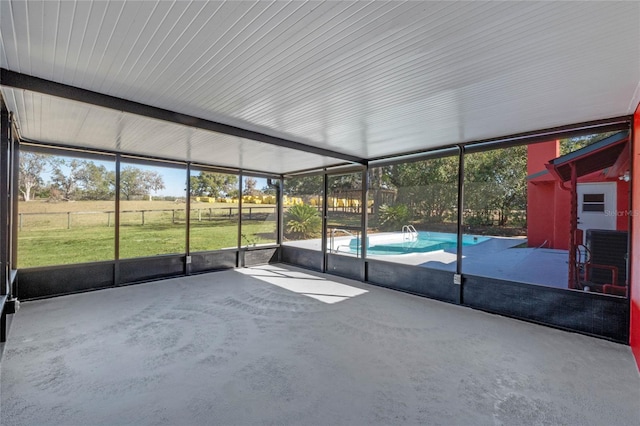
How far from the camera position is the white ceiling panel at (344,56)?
165cm

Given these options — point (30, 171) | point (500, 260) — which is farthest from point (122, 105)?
point (500, 260)

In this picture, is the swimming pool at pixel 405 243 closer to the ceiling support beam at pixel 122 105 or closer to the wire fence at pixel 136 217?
the wire fence at pixel 136 217

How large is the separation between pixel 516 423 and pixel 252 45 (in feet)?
10.2

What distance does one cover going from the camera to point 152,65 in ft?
7.56

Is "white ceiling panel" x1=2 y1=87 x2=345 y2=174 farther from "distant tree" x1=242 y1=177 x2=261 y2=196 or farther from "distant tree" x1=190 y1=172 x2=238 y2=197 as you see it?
"distant tree" x1=242 y1=177 x2=261 y2=196

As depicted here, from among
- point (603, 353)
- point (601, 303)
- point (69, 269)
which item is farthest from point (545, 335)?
point (69, 269)

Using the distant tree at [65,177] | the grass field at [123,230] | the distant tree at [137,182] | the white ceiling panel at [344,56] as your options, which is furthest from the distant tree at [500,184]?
the distant tree at [65,177]

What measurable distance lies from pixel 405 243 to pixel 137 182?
654cm

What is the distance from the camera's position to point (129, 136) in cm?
434

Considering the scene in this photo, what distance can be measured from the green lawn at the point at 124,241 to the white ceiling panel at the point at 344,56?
3798mm

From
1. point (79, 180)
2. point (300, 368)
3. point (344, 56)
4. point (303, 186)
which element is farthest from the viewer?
point (303, 186)

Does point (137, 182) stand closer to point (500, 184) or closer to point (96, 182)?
point (96, 182)

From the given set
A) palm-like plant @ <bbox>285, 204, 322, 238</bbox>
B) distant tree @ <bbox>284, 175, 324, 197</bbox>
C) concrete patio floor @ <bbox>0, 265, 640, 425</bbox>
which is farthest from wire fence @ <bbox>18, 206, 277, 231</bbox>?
concrete patio floor @ <bbox>0, 265, 640, 425</bbox>

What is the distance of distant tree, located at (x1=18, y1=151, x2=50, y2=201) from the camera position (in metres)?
4.88
